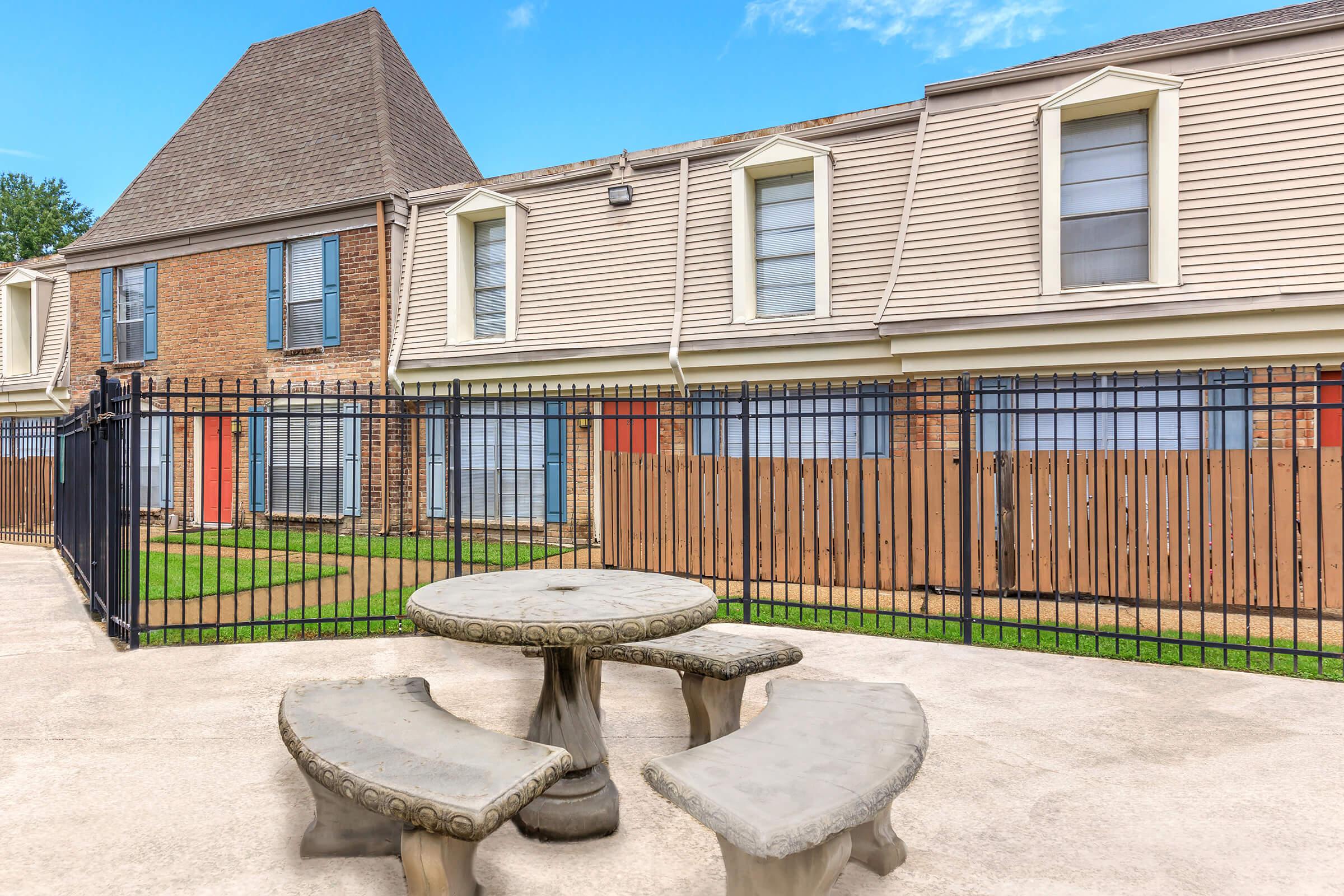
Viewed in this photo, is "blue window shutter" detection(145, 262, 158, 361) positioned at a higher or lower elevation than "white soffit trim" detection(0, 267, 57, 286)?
lower

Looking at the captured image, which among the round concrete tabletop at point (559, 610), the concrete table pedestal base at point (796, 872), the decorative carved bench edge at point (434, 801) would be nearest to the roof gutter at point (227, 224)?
the round concrete tabletop at point (559, 610)

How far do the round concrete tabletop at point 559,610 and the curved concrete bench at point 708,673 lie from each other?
0.32 m

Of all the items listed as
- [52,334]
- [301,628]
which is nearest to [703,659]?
[301,628]

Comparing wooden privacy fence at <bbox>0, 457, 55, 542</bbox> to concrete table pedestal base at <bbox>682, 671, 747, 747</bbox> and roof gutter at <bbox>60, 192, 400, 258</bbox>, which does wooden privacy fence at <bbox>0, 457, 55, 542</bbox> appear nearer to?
roof gutter at <bbox>60, 192, 400, 258</bbox>

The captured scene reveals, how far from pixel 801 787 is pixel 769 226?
31.9 feet

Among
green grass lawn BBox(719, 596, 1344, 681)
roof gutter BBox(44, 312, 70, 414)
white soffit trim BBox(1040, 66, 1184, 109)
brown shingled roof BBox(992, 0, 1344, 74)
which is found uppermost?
brown shingled roof BBox(992, 0, 1344, 74)

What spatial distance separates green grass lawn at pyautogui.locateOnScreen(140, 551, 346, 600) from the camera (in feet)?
26.5

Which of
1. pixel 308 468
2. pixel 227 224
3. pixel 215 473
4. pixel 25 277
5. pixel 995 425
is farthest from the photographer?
pixel 25 277

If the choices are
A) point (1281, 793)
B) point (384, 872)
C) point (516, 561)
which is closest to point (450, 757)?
point (384, 872)

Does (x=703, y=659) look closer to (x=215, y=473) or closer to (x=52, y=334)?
(x=215, y=473)

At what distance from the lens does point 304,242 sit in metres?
13.9

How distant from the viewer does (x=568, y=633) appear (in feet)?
9.63

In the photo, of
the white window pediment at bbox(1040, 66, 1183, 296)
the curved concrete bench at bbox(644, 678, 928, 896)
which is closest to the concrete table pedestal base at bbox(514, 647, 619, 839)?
the curved concrete bench at bbox(644, 678, 928, 896)

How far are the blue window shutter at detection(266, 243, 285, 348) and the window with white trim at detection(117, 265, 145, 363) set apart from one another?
351cm
